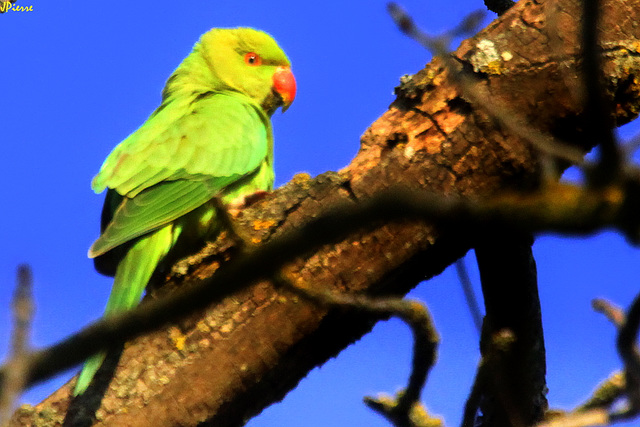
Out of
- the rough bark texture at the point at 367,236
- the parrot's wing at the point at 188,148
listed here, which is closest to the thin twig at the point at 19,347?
the rough bark texture at the point at 367,236

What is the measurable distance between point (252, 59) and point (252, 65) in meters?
0.06

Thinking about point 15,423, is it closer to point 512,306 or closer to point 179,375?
point 179,375

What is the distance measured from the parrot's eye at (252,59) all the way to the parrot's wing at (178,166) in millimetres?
876

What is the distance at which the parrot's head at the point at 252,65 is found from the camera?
5059 millimetres

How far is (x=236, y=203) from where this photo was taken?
11.3 feet

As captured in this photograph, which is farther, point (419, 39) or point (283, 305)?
point (283, 305)

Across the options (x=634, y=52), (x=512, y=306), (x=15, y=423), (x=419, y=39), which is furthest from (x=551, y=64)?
(x=15, y=423)

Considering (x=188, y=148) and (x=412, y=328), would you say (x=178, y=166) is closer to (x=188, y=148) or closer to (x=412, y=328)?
(x=188, y=148)

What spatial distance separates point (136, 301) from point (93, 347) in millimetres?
2461

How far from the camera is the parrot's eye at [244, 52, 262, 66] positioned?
5.11 meters

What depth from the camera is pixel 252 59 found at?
16.8 ft

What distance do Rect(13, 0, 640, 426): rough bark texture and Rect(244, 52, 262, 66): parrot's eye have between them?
2332 mm

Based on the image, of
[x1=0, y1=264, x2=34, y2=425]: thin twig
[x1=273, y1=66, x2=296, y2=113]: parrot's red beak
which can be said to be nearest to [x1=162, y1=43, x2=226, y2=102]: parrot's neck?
[x1=273, y1=66, x2=296, y2=113]: parrot's red beak

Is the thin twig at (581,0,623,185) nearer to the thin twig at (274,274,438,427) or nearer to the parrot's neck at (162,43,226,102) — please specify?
the thin twig at (274,274,438,427)
